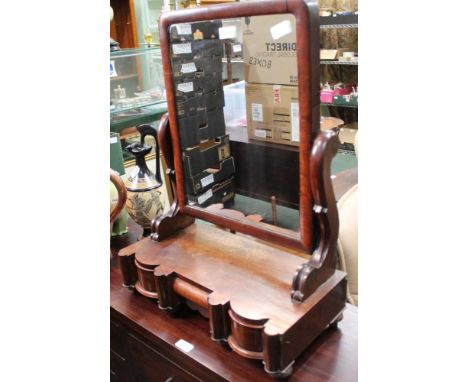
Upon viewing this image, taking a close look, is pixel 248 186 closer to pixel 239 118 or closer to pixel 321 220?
pixel 239 118

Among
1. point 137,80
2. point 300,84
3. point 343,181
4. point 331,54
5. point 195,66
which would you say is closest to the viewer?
point 300,84

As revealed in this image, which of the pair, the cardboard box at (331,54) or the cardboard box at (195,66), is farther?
the cardboard box at (331,54)

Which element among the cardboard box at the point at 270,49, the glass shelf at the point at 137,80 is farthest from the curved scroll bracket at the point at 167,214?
the glass shelf at the point at 137,80

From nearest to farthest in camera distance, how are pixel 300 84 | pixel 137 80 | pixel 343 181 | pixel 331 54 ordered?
pixel 300 84, pixel 343 181, pixel 137 80, pixel 331 54

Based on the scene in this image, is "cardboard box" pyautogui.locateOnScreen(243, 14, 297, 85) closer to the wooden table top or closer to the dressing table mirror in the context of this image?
the dressing table mirror

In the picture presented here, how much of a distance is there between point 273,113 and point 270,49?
0.43 ft

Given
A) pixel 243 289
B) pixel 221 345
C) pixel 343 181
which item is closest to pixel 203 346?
pixel 221 345

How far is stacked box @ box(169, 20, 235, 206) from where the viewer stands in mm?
950

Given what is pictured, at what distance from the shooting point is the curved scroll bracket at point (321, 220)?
0.73 metres

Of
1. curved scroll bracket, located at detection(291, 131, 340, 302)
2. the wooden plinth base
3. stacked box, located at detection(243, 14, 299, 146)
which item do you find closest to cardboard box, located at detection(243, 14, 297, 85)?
stacked box, located at detection(243, 14, 299, 146)

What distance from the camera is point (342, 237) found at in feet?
3.77

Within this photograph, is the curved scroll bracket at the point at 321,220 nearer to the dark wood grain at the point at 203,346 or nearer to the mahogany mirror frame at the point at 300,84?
the mahogany mirror frame at the point at 300,84

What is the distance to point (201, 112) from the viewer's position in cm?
102
